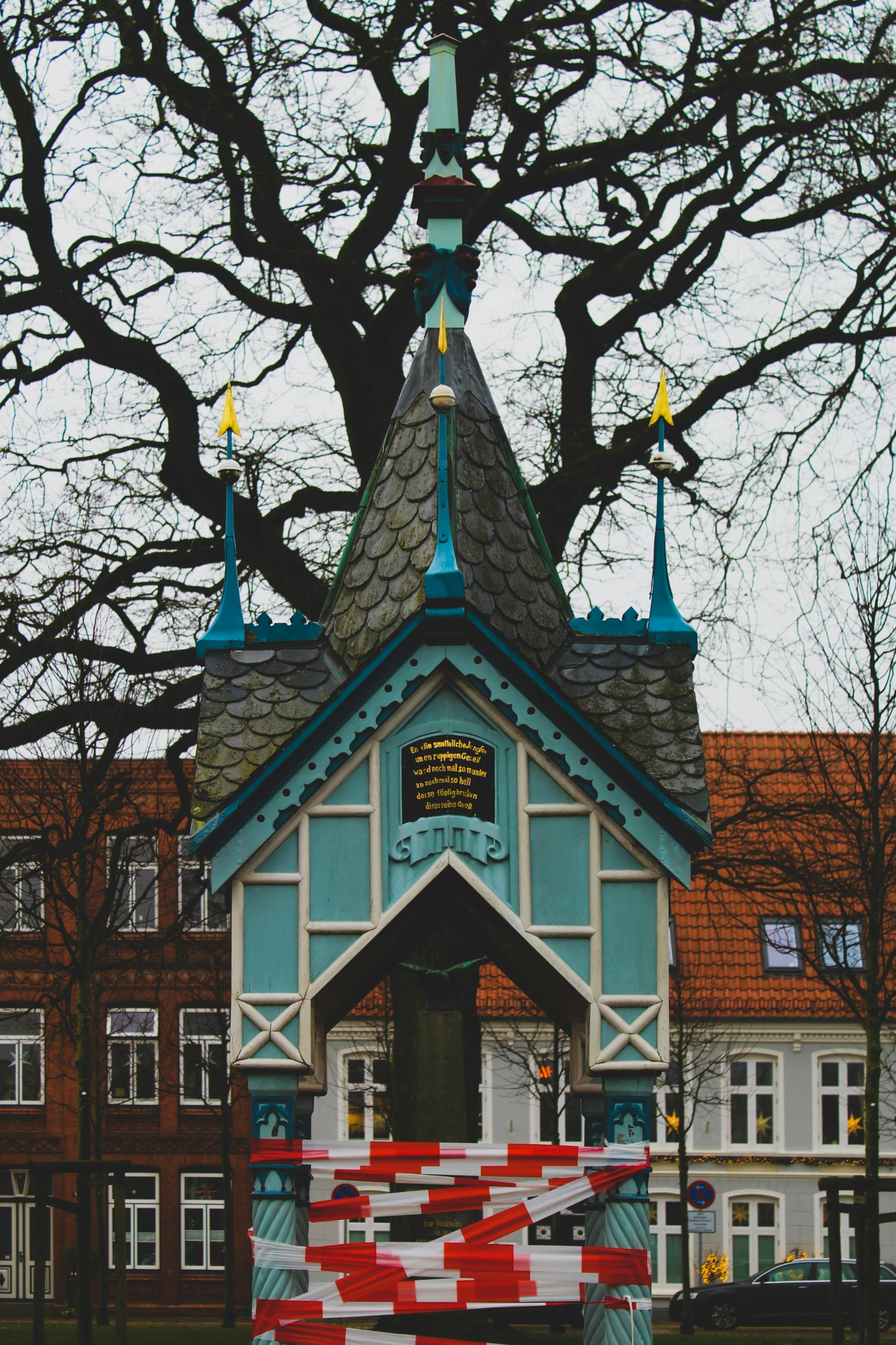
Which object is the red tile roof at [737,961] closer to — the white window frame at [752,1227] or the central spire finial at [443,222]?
the white window frame at [752,1227]

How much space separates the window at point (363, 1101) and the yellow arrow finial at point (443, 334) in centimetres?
2845

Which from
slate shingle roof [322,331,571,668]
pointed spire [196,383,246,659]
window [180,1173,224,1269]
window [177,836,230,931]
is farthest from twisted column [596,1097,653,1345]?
window [180,1173,224,1269]

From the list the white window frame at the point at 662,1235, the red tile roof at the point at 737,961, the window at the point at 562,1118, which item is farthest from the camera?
the white window frame at the point at 662,1235

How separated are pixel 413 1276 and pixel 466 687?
2588mm

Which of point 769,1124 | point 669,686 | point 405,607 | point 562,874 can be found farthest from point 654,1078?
point 769,1124

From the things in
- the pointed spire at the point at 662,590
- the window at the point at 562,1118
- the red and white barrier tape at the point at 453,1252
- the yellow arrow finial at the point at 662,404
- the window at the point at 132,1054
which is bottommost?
the window at the point at 562,1118

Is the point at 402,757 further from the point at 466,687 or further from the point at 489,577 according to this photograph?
the point at 489,577

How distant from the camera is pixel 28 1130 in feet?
126

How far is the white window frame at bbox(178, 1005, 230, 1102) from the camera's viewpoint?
3228 cm

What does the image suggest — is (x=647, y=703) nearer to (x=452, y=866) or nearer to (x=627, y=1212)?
(x=452, y=866)

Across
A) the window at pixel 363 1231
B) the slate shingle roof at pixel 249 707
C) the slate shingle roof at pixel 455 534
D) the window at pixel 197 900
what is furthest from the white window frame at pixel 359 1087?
the slate shingle roof at pixel 249 707

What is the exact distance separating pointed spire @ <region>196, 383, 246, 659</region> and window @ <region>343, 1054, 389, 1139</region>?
2824 cm

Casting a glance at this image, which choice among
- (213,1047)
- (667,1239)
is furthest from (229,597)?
(667,1239)

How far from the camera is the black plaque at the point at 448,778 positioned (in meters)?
8.51
